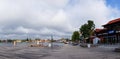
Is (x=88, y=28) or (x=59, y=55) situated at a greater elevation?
(x=88, y=28)

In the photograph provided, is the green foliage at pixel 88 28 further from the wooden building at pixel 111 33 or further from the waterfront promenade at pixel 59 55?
the waterfront promenade at pixel 59 55

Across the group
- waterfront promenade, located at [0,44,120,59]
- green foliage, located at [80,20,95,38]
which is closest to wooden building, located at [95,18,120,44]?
green foliage, located at [80,20,95,38]

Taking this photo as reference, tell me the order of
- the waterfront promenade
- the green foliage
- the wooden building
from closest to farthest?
1. the waterfront promenade
2. the wooden building
3. the green foliage

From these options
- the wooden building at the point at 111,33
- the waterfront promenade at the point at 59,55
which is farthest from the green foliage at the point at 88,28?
the waterfront promenade at the point at 59,55

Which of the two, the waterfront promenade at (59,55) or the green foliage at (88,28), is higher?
the green foliage at (88,28)

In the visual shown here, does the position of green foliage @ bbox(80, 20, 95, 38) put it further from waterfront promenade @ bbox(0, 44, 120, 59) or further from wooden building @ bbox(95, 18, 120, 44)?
waterfront promenade @ bbox(0, 44, 120, 59)

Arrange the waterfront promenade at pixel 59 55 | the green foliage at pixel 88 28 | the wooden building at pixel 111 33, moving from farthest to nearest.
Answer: the green foliage at pixel 88 28, the wooden building at pixel 111 33, the waterfront promenade at pixel 59 55

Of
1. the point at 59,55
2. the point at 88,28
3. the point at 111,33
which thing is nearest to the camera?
the point at 59,55

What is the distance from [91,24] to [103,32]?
8.78 meters

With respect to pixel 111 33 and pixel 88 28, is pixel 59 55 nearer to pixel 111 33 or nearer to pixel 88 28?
pixel 111 33

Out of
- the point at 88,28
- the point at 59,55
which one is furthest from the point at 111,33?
the point at 59,55

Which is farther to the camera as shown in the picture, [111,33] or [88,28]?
[88,28]

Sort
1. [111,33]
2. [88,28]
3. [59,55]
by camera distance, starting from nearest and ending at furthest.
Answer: [59,55] → [111,33] → [88,28]

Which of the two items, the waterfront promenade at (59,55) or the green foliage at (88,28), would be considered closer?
the waterfront promenade at (59,55)
